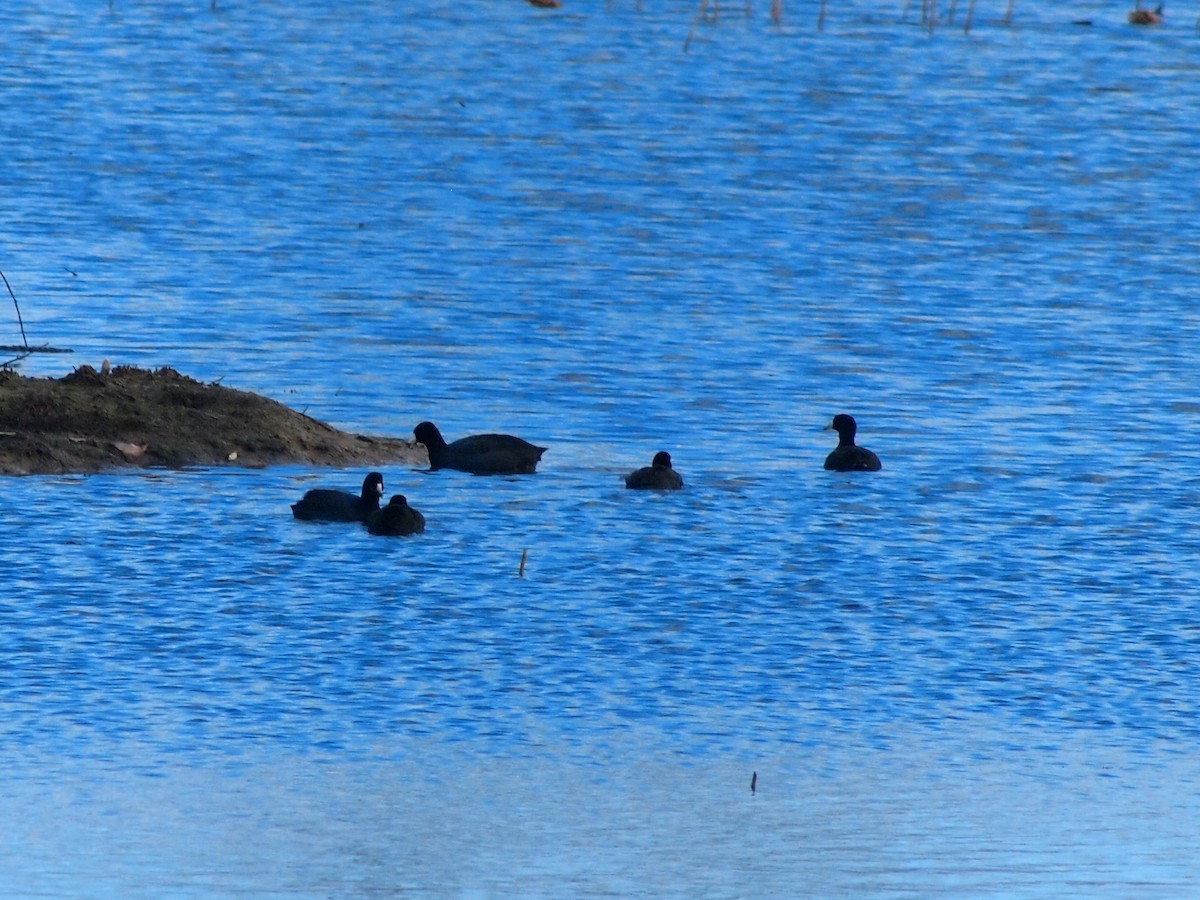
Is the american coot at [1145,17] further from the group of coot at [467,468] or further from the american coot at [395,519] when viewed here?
the american coot at [395,519]

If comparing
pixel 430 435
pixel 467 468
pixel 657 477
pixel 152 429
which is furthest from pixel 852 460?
pixel 152 429

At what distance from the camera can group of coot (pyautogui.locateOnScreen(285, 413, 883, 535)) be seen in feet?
49.5

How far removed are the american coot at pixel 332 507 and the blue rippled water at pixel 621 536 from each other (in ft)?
0.43

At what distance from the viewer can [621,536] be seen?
50.6ft

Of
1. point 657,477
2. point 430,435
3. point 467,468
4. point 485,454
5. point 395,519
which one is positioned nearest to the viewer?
point 395,519

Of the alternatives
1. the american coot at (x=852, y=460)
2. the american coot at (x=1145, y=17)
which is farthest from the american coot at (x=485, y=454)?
the american coot at (x=1145, y=17)

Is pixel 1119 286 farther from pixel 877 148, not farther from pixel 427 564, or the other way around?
pixel 427 564

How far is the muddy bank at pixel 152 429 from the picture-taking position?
1680cm

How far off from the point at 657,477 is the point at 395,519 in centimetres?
225

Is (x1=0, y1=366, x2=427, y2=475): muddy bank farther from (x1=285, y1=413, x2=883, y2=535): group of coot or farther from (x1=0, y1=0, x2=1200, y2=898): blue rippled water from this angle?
(x1=285, y1=413, x2=883, y2=535): group of coot

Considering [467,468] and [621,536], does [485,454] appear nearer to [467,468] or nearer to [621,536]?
[467,468]

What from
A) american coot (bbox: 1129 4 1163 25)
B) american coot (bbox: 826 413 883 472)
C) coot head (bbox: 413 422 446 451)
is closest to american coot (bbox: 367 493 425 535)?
coot head (bbox: 413 422 446 451)

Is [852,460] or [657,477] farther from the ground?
[657,477]

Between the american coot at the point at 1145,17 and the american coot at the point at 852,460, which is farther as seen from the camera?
the american coot at the point at 1145,17
